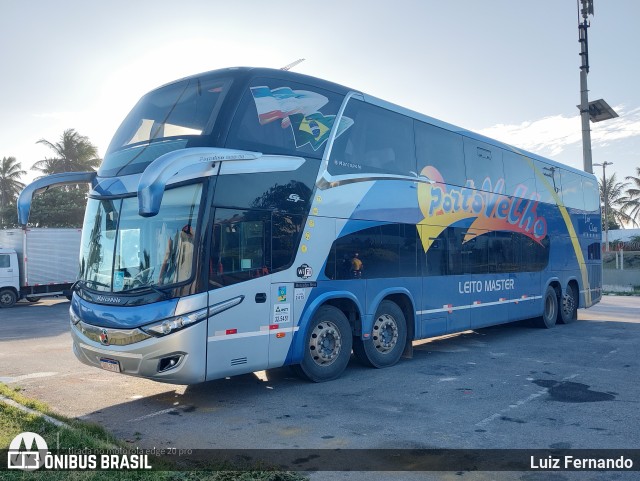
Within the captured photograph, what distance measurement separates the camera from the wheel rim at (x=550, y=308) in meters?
15.2

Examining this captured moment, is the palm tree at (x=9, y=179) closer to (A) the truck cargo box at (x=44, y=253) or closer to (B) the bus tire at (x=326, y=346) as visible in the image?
(A) the truck cargo box at (x=44, y=253)

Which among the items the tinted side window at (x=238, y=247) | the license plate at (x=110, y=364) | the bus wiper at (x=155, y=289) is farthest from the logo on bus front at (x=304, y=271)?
the license plate at (x=110, y=364)

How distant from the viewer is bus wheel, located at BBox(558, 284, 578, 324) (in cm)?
1586

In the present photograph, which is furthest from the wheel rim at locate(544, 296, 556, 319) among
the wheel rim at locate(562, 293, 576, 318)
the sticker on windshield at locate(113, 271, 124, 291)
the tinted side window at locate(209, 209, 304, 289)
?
the sticker on windshield at locate(113, 271, 124, 291)

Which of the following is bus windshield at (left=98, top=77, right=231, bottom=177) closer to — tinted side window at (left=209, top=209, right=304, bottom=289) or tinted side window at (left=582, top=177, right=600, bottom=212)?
tinted side window at (left=209, top=209, right=304, bottom=289)

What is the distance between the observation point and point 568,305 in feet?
53.2

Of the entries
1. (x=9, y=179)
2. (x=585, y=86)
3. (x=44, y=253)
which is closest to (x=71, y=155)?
(x=9, y=179)

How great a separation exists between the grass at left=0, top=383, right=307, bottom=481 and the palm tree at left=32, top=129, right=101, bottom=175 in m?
43.5

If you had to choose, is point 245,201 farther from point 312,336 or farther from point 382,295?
point 382,295

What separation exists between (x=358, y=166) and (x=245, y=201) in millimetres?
2397

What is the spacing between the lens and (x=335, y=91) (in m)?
8.91

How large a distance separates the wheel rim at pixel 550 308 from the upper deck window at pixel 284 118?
9155 millimetres

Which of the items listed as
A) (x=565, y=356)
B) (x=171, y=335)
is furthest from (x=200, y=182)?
(x=565, y=356)

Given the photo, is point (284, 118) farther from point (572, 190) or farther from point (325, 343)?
point (572, 190)
